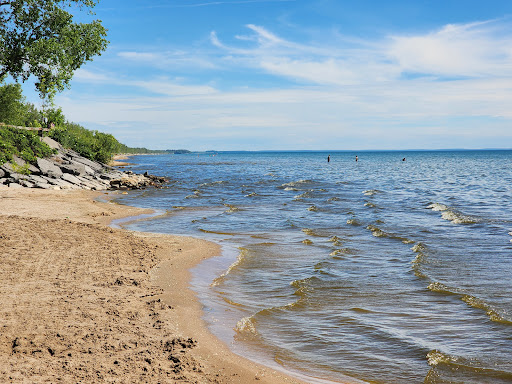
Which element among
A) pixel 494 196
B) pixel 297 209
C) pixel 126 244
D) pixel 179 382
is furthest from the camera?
pixel 494 196

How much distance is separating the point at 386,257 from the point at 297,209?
12.9 meters

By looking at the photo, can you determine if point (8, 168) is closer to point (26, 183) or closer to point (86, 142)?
point (26, 183)

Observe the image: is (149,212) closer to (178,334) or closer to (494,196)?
(178,334)

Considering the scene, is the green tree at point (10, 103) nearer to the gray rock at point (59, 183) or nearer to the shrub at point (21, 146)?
the shrub at point (21, 146)

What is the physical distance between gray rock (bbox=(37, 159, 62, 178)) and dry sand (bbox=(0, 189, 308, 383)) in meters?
18.5

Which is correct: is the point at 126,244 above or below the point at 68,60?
below

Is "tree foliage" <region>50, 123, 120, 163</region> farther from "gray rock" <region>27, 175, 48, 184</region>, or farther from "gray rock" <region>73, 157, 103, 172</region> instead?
"gray rock" <region>27, 175, 48, 184</region>

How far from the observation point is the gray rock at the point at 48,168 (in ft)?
103

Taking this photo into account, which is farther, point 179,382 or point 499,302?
point 499,302

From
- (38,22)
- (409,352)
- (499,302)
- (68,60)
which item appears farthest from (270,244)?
(38,22)

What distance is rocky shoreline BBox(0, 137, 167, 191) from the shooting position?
28.2m

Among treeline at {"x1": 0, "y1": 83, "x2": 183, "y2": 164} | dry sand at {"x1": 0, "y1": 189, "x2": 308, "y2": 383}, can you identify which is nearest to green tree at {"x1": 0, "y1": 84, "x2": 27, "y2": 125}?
treeline at {"x1": 0, "y1": 83, "x2": 183, "y2": 164}

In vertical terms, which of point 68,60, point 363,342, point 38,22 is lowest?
point 363,342

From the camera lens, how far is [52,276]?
9727mm
